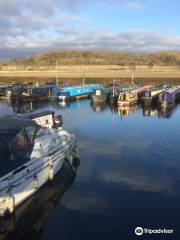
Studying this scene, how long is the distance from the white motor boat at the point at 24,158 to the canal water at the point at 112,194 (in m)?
0.85

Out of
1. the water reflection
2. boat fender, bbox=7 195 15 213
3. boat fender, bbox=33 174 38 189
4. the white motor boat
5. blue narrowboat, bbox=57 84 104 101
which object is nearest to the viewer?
the water reflection

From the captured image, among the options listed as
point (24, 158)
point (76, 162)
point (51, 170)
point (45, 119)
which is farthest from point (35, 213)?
point (45, 119)

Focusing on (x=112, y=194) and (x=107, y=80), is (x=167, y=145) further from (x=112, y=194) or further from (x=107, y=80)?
(x=107, y=80)

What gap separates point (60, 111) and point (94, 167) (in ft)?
93.6

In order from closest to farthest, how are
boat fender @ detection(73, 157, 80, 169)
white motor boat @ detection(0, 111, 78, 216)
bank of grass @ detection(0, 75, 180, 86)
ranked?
white motor boat @ detection(0, 111, 78, 216), boat fender @ detection(73, 157, 80, 169), bank of grass @ detection(0, 75, 180, 86)

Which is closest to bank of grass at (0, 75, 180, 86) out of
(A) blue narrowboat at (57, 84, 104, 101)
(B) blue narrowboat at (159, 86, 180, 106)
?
(A) blue narrowboat at (57, 84, 104, 101)

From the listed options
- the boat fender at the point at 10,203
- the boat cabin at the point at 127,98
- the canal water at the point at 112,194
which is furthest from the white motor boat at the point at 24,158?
the boat cabin at the point at 127,98

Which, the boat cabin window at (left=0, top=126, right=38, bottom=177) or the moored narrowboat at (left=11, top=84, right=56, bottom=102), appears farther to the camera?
the moored narrowboat at (left=11, top=84, right=56, bottom=102)

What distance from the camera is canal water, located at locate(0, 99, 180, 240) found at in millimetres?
18547

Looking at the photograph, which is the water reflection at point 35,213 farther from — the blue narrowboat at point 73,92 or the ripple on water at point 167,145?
the blue narrowboat at point 73,92

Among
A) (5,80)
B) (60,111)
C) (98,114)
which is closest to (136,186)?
(98,114)

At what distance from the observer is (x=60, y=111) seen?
2174 inches

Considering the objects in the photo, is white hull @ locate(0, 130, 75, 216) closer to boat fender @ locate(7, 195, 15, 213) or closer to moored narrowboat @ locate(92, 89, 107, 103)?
boat fender @ locate(7, 195, 15, 213)

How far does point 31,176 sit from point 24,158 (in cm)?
119
